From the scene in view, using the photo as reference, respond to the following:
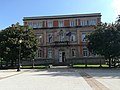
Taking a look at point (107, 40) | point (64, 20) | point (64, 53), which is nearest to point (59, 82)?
point (107, 40)

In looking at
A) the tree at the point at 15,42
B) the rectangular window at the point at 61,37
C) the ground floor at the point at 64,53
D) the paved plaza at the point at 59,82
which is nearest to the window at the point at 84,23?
the rectangular window at the point at 61,37

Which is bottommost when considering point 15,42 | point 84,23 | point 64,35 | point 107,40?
point 15,42

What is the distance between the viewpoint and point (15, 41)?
1540 inches

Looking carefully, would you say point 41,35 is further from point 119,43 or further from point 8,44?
point 119,43

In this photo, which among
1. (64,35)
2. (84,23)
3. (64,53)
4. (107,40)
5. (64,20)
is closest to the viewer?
(107,40)

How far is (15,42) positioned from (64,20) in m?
19.5

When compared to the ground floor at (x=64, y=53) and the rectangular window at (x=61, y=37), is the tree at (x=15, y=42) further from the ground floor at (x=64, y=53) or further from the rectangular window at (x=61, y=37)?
the rectangular window at (x=61, y=37)

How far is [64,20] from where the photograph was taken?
55.8 meters

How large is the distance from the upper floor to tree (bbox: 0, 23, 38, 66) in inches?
588

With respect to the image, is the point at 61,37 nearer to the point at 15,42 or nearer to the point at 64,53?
the point at 64,53

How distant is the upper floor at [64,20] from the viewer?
54500 millimetres

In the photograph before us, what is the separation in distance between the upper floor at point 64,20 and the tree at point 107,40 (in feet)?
47.4

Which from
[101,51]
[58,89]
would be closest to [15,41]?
[101,51]

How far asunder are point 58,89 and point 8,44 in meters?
26.8
